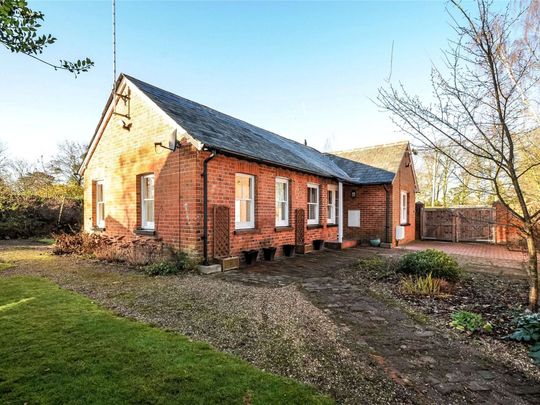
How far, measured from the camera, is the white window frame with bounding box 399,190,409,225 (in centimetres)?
1647

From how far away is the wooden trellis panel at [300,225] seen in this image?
1189cm

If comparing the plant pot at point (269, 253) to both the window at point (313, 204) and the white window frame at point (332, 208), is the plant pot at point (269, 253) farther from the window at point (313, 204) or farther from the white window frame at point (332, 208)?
the white window frame at point (332, 208)

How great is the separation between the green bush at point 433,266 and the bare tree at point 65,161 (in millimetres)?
27233

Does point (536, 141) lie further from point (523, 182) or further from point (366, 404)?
point (366, 404)

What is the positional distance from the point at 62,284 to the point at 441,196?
28.9 metres

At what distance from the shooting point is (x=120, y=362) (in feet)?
9.83

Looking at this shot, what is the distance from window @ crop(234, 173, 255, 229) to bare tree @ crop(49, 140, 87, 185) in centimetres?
2157

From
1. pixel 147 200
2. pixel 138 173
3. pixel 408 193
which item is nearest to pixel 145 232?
pixel 147 200

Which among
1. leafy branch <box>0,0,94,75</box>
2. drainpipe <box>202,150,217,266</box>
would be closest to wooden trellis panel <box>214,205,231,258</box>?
drainpipe <box>202,150,217,266</box>

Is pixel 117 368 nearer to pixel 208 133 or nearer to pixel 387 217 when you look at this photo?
pixel 208 133

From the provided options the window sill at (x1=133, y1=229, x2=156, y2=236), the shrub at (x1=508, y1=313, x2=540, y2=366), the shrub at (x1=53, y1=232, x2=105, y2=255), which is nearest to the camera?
the shrub at (x1=508, y1=313, x2=540, y2=366)

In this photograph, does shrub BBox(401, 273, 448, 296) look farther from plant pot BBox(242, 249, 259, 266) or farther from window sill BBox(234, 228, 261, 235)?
window sill BBox(234, 228, 261, 235)

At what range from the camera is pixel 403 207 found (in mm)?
17219

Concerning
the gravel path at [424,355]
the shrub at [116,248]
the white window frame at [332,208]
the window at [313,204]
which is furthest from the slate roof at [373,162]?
the shrub at [116,248]
